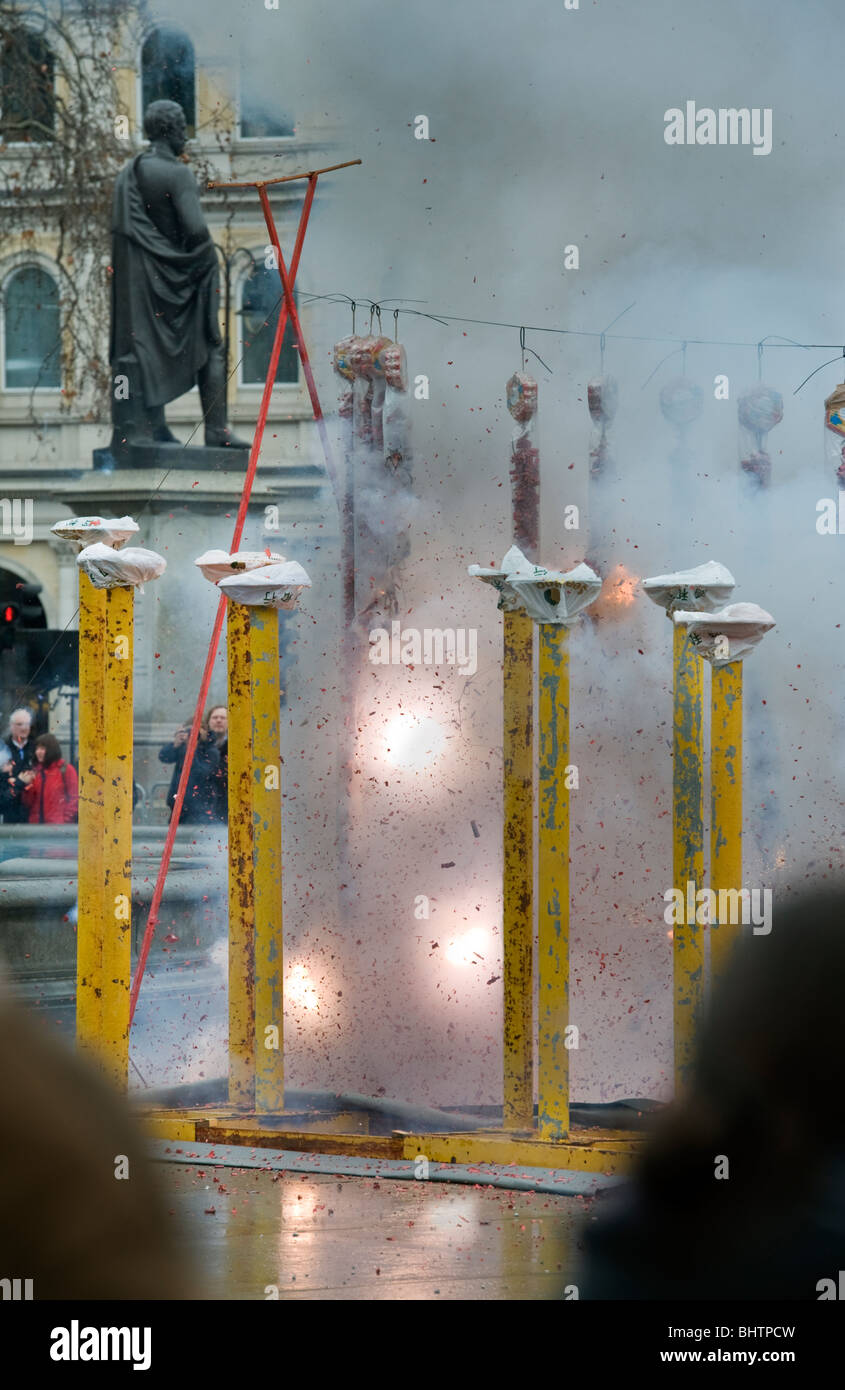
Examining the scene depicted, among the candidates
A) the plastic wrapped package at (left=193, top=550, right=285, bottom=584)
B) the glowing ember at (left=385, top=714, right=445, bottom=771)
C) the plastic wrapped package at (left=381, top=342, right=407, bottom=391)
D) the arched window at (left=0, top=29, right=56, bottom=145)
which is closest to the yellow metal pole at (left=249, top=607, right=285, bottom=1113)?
the plastic wrapped package at (left=193, top=550, right=285, bottom=584)

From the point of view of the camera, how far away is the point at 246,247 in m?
11.8

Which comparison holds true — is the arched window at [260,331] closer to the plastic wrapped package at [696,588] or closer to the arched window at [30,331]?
the arched window at [30,331]

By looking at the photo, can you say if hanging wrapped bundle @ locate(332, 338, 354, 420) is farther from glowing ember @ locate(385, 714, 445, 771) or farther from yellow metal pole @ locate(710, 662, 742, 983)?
yellow metal pole @ locate(710, 662, 742, 983)

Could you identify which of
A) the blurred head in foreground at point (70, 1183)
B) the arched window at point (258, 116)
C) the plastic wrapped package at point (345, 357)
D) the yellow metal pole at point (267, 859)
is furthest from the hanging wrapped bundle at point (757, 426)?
the blurred head in foreground at point (70, 1183)

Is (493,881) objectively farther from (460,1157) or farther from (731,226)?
(731,226)

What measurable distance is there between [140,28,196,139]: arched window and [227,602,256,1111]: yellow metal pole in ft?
25.6

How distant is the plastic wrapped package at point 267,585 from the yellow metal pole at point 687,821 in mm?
1066

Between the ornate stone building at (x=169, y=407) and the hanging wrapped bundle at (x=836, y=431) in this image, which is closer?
the hanging wrapped bundle at (x=836, y=431)

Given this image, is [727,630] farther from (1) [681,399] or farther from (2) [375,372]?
(2) [375,372]

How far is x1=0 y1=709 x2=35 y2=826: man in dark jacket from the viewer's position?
8.36m

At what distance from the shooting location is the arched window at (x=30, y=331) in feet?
42.5

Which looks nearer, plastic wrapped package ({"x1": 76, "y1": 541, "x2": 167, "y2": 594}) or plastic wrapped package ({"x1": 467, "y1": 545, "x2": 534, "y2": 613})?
plastic wrapped package ({"x1": 76, "y1": 541, "x2": 167, "y2": 594})

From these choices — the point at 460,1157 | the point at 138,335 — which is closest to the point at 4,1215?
the point at 460,1157

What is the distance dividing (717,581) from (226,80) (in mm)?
8147
